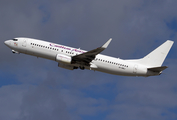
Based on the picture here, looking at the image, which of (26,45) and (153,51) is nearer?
(26,45)

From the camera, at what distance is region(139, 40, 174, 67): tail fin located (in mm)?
58969

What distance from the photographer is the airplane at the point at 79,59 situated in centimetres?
5397

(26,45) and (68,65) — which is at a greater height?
(26,45)

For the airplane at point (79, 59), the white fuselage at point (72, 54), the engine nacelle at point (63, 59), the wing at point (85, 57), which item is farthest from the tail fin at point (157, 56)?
the engine nacelle at point (63, 59)

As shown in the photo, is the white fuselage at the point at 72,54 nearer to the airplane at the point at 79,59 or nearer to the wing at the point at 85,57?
the airplane at the point at 79,59

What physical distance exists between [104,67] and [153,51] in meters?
12.6

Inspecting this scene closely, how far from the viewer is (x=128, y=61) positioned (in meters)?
57.5

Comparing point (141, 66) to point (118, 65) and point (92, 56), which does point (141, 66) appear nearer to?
point (118, 65)

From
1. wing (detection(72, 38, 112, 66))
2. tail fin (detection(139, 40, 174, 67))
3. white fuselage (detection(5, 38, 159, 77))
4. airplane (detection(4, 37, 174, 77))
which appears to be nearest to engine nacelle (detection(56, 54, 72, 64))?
airplane (detection(4, 37, 174, 77))

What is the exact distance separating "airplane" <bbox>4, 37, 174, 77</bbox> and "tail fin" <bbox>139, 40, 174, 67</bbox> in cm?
187

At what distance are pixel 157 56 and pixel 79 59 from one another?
17.0 meters

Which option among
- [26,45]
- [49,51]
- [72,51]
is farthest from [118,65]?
[26,45]

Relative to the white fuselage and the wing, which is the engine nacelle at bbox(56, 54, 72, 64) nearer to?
the white fuselage

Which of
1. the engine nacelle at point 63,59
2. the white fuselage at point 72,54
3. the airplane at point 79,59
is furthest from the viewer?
the white fuselage at point 72,54
